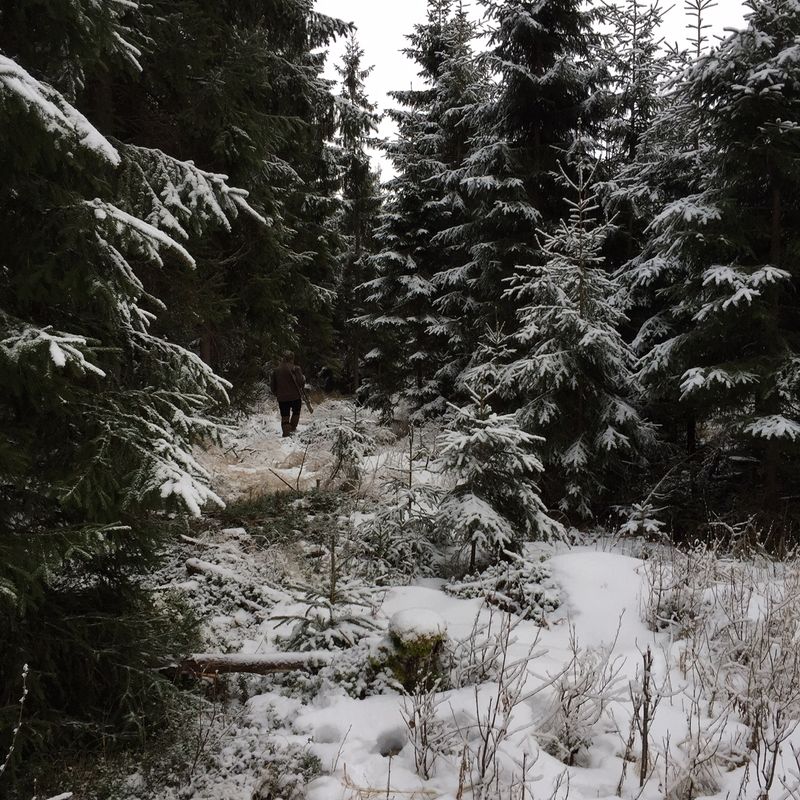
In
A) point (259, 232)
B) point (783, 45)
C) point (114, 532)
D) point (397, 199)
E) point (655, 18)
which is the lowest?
point (114, 532)

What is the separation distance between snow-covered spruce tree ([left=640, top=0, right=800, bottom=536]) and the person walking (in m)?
7.47

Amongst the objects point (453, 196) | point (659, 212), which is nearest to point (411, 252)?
point (453, 196)

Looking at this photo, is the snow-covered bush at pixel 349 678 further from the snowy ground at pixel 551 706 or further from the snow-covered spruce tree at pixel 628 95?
the snow-covered spruce tree at pixel 628 95

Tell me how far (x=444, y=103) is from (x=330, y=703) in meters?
17.7

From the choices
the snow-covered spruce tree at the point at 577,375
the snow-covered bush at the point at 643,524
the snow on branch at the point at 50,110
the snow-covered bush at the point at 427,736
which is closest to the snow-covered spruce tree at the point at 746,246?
the snow-covered spruce tree at the point at 577,375

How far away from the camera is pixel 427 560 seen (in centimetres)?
579

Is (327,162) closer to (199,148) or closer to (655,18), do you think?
(655,18)

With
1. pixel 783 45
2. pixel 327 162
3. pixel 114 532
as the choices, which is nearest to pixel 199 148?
pixel 114 532

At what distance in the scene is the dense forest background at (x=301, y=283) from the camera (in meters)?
2.87

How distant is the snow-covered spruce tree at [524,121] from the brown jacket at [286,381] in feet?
14.8

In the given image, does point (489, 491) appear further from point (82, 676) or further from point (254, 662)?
point (82, 676)

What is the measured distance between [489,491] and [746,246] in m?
4.63

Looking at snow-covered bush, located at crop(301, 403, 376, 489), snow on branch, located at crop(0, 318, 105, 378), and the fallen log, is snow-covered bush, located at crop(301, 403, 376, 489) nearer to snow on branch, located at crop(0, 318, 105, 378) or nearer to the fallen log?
the fallen log

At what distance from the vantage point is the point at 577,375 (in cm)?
771
